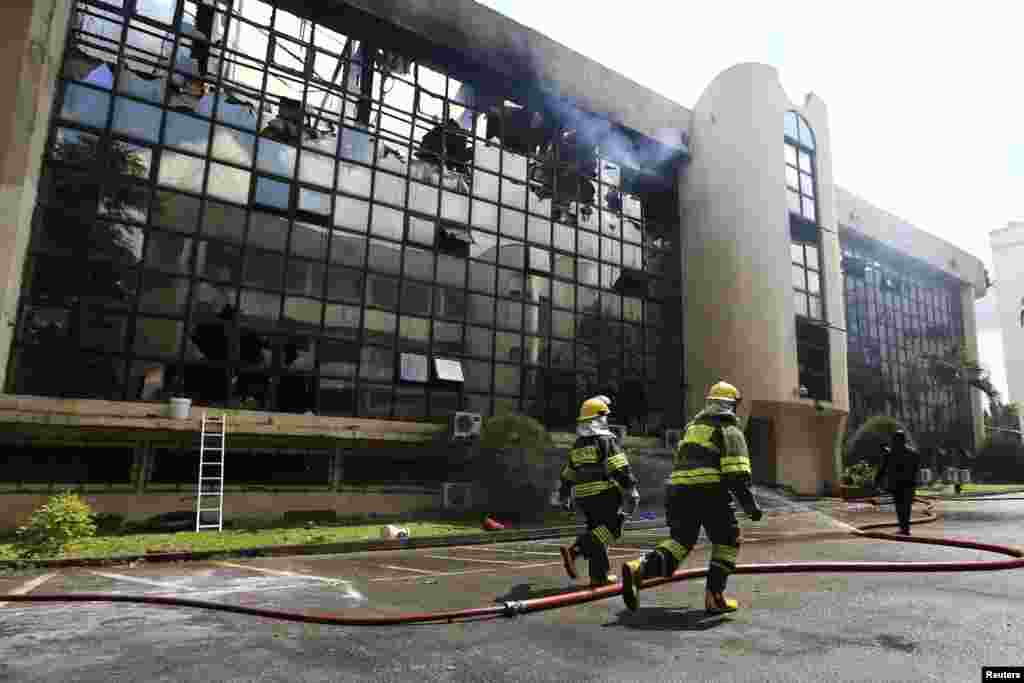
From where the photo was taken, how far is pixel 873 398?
35906 mm

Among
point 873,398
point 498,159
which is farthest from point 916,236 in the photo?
point 498,159

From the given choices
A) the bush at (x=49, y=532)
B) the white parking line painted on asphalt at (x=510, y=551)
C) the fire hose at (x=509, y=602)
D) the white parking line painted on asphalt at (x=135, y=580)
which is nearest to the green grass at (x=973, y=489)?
the white parking line painted on asphalt at (x=510, y=551)

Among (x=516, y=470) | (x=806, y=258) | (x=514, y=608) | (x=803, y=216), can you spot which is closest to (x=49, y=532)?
(x=514, y=608)

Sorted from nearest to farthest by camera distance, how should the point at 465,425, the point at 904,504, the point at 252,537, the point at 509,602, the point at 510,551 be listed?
the point at 509,602 < the point at 904,504 < the point at 510,551 < the point at 252,537 < the point at 465,425

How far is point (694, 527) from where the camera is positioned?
5574mm

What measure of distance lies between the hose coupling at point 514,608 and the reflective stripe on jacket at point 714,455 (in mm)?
1672

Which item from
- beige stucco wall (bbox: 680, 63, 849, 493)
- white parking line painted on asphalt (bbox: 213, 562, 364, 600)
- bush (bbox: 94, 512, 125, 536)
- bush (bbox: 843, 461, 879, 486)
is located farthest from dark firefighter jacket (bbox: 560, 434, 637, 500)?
bush (bbox: 843, 461, 879, 486)

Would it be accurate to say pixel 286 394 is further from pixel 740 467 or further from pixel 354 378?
pixel 740 467

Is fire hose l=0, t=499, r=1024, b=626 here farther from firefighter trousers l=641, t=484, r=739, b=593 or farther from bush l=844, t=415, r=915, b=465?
bush l=844, t=415, r=915, b=465

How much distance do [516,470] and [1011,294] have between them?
309 ft

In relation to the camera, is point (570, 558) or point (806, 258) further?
point (806, 258)

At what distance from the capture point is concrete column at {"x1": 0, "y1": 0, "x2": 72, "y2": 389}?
45.8ft

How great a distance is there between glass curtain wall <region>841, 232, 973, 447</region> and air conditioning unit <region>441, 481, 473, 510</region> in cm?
2404

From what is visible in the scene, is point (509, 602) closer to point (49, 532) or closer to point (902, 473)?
point (902, 473)
